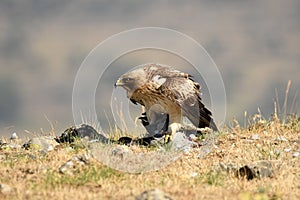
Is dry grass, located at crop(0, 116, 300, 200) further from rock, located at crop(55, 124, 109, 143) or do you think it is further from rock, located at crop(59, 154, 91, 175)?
rock, located at crop(55, 124, 109, 143)

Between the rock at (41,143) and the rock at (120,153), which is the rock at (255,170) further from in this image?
the rock at (41,143)

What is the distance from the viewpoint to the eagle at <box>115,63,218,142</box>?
11875 millimetres

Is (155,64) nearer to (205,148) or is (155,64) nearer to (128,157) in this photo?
(205,148)

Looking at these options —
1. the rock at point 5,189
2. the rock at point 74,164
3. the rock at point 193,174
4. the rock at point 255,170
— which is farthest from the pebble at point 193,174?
the rock at point 5,189

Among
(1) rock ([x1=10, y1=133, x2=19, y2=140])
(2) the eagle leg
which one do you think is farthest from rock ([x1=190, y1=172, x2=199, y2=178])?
(1) rock ([x1=10, y1=133, x2=19, y2=140])

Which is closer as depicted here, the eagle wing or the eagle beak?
the eagle wing

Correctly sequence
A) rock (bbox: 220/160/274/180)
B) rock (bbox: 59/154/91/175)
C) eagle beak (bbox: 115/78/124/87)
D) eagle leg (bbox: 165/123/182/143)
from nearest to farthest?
rock (bbox: 59/154/91/175)
rock (bbox: 220/160/274/180)
eagle beak (bbox: 115/78/124/87)
eagle leg (bbox: 165/123/182/143)

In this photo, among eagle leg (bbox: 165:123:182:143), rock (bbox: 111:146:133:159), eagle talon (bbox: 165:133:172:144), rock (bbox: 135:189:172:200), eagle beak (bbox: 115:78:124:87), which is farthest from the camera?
eagle leg (bbox: 165:123:182:143)

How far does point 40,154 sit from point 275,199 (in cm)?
535

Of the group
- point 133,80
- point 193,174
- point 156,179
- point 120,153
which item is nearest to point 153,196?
point 156,179

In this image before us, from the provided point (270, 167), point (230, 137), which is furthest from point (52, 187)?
point (230, 137)

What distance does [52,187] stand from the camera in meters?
7.55

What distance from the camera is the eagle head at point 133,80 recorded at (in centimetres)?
1187

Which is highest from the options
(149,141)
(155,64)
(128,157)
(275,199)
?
(155,64)
